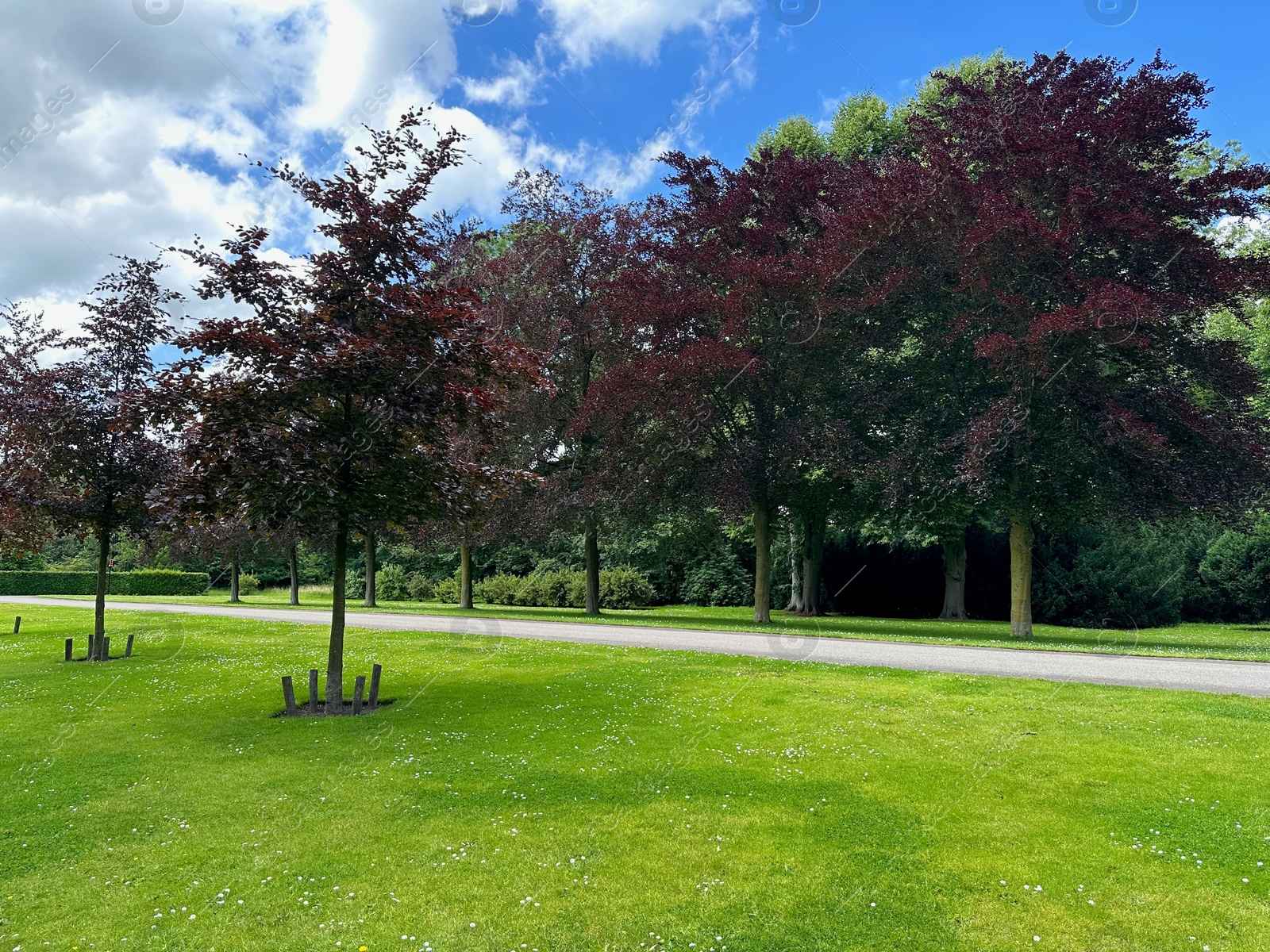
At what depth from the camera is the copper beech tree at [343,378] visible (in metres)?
10.4

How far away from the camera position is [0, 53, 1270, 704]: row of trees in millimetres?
11008

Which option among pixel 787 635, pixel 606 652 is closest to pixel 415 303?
pixel 606 652

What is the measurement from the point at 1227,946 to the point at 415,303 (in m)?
10.1

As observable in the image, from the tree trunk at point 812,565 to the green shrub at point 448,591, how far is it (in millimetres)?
17376

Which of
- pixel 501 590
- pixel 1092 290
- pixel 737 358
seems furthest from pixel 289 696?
pixel 501 590

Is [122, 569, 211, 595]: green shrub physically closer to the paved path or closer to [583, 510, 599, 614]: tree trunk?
the paved path

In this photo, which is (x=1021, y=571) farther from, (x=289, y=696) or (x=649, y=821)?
(x=289, y=696)

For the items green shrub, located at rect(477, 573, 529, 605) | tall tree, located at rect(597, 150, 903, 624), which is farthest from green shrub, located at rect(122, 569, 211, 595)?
tall tree, located at rect(597, 150, 903, 624)

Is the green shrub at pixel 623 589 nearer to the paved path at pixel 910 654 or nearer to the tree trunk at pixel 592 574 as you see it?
the tree trunk at pixel 592 574

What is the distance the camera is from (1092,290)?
1875 cm

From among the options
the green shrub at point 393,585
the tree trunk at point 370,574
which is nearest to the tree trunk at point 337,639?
the tree trunk at point 370,574

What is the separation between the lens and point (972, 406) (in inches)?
865

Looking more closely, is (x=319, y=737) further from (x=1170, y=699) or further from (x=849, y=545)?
(x=849, y=545)

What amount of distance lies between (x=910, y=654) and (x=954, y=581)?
17.0 m
